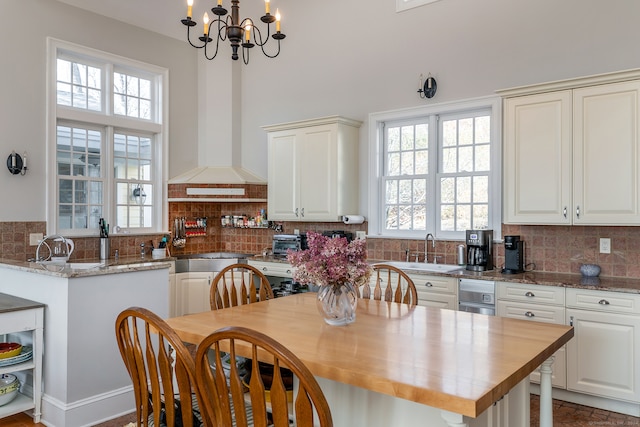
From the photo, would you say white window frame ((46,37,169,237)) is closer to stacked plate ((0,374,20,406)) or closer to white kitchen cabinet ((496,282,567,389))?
stacked plate ((0,374,20,406))

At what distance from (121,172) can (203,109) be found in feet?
4.30

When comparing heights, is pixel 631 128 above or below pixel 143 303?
above

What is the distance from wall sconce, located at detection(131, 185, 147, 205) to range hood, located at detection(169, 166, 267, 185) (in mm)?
342

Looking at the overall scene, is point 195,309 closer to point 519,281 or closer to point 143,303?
point 143,303

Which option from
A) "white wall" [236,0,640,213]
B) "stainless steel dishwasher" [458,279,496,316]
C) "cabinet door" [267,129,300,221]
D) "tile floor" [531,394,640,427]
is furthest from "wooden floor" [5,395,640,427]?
"cabinet door" [267,129,300,221]

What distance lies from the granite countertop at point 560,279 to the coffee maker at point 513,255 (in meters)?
0.07

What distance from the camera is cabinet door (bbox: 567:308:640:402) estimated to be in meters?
3.08

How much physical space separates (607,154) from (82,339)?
3776 mm

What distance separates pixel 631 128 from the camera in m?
3.27

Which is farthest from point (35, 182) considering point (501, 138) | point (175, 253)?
point (501, 138)

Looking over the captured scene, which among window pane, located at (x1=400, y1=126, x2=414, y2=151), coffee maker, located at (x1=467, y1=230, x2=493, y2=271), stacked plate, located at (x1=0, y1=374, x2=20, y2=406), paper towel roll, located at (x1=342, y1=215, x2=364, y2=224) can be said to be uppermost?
window pane, located at (x1=400, y1=126, x2=414, y2=151)

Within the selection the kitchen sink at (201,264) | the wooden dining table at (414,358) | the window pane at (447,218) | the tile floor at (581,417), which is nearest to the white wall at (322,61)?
the window pane at (447,218)

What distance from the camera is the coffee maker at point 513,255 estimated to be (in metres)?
3.84

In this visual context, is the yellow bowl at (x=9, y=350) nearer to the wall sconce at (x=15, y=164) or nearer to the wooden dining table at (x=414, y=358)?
the wooden dining table at (x=414, y=358)
